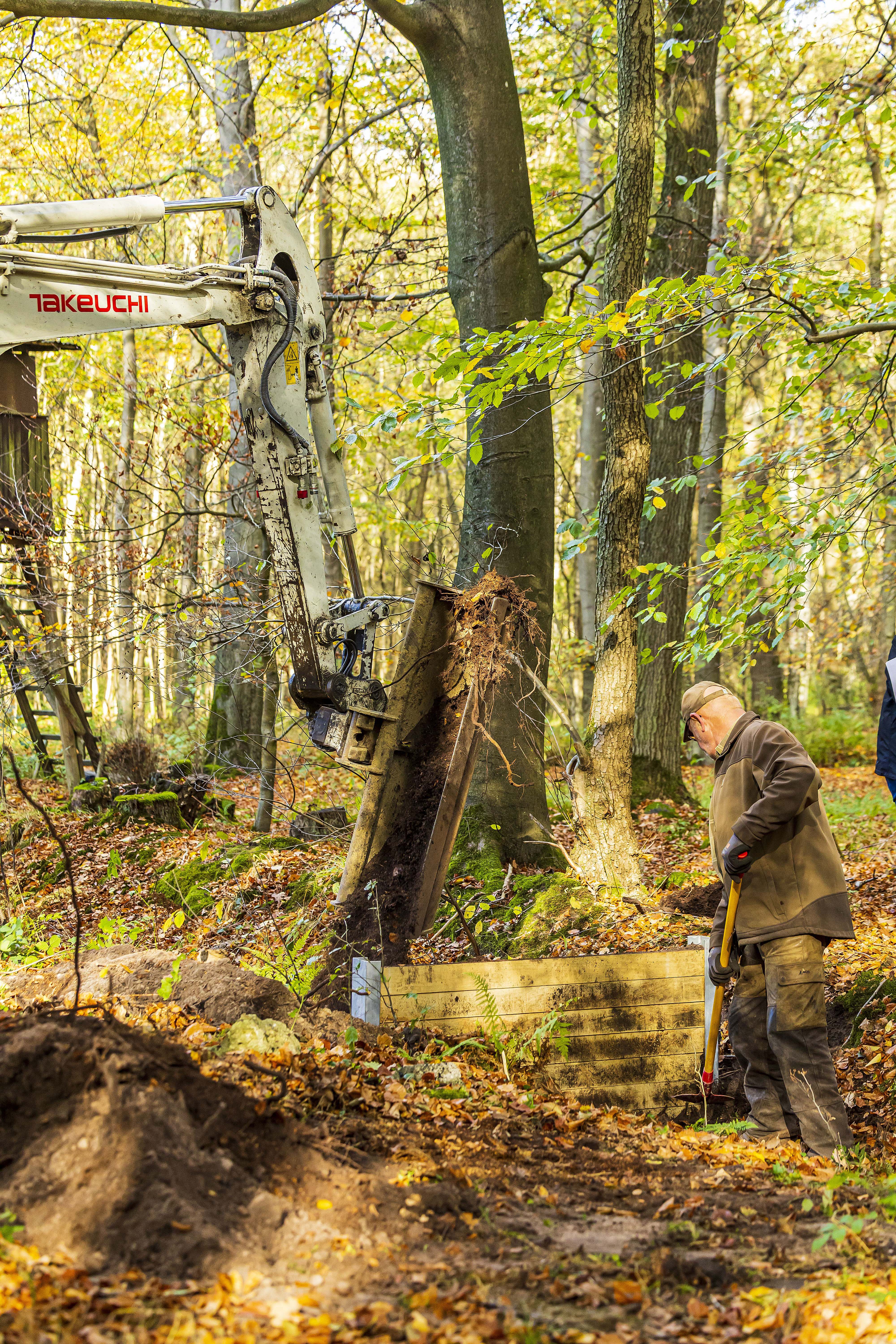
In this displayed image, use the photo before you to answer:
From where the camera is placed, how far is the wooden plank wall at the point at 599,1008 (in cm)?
473

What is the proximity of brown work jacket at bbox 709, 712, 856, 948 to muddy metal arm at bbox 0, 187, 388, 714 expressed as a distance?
2.20 metres

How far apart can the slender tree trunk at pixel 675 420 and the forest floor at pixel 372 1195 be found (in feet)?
18.7

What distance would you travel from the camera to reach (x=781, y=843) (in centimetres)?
454

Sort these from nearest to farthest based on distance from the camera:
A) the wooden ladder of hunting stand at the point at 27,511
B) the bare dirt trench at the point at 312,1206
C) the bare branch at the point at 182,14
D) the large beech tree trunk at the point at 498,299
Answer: the bare dirt trench at the point at 312,1206, the bare branch at the point at 182,14, the large beech tree trunk at the point at 498,299, the wooden ladder of hunting stand at the point at 27,511

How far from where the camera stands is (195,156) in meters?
14.6

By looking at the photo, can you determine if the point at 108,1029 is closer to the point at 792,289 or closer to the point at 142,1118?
the point at 142,1118

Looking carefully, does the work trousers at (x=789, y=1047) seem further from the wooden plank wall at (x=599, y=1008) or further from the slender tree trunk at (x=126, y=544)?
the slender tree trunk at (x=126, y=544)

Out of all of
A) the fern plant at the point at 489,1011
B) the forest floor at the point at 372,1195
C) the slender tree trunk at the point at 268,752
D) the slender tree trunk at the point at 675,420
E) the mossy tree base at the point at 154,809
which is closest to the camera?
the forest floor at the point at 372,1195

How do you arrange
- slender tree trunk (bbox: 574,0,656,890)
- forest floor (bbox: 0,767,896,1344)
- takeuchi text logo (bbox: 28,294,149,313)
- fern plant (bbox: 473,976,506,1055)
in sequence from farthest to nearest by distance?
slender tree trunk (bbox: 574,0,656,890)
takeuchi text logo (bbox: 28,294,149,313)
fern plant (bbox: 473,976,506,1055)
forest floor (bbox: 0,767,896,1344)

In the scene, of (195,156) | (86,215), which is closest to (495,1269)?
(86,215)

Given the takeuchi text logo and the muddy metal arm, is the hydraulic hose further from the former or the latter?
the takeuchi text logo

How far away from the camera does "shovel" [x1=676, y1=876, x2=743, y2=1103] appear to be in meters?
4.59

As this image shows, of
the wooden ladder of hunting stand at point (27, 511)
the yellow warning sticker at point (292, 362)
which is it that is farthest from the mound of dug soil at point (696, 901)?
the wooden ladder of hunting stand at point (27, 511)

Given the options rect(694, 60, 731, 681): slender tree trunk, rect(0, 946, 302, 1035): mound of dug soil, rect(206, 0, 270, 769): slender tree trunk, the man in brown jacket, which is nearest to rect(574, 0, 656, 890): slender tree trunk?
the man in brown jacket
